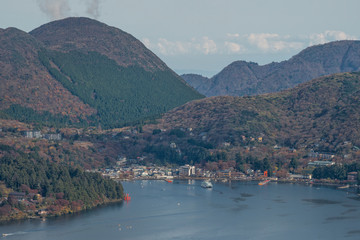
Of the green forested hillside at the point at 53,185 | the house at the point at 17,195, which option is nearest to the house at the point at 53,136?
the green forested hillside at the point at 53,185

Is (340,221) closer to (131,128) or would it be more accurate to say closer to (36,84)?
(131,128)

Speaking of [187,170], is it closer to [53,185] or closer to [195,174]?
[195,174]

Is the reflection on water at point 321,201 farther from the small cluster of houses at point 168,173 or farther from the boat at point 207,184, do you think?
the small cluster of houses at point 168,173

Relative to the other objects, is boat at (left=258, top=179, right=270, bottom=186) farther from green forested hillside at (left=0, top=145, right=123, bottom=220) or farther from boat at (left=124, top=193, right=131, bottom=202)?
green forested hillside at (left=0, top=145, right=123, bottom=220)

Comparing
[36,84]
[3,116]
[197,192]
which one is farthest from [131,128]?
[197,192]

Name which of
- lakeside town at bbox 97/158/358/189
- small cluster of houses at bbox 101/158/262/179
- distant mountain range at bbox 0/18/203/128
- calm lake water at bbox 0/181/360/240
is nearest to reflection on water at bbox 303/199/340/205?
calm lake water at bbox 0/181/360/240

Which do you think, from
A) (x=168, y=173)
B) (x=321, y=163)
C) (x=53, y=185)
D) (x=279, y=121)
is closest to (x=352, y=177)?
(x=321, y=163)
